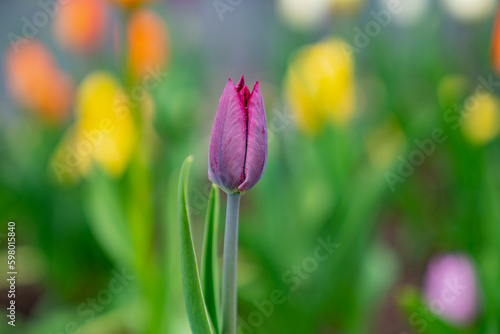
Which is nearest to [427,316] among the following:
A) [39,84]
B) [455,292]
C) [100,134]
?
[455,292]

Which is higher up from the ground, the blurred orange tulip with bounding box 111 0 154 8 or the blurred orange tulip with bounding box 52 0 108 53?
the blurred orange tulip with bounding box 52 0 108 53

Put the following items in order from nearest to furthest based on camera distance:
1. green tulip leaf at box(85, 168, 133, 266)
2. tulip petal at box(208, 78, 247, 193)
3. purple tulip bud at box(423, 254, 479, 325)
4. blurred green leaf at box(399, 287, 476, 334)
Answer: tulip petal at box(208, 78, 247, 193) → blurred green leaf at box(399, 287, 476, 334) → purple tulip bud at box(423, 254, 479, 325) → green tulip leaf at box(85, 168, 133, 266)

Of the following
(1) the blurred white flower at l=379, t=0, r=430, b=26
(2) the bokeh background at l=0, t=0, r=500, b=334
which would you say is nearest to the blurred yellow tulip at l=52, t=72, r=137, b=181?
(2) the bokeh background at l=0, t=0, r=500, b=334

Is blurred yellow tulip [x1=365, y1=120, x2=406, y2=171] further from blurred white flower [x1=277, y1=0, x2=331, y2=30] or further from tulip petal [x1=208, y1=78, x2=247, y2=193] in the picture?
tulip petal [x1=208, y1=78, x2=247, y2=193]

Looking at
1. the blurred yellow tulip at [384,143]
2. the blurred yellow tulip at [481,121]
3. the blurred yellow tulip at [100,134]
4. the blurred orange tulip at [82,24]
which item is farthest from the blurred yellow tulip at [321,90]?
the blurred orange tulip at [82,24]

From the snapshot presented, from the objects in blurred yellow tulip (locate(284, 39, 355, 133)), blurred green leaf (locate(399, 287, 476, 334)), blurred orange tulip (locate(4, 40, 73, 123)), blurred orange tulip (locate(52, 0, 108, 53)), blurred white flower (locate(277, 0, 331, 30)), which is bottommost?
blurred green leaf (locate(399, 287, 476, 334))

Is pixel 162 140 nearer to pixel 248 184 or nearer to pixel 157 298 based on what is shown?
pixel 157 298
